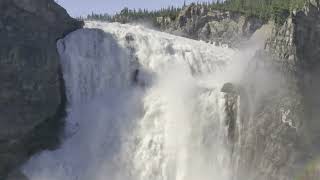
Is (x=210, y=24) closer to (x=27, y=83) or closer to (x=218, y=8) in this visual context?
(x=218, y=8)

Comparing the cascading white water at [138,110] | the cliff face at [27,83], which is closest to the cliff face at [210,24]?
the cascading white water at [138,110]

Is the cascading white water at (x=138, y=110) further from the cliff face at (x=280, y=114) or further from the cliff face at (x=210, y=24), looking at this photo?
the cliff face at (x=210, y=24)

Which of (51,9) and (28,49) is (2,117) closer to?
(28,49)

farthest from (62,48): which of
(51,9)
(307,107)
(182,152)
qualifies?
(307,107)

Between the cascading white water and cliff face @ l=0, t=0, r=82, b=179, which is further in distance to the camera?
cliff face @ l=0, t=0, r=82, b=179

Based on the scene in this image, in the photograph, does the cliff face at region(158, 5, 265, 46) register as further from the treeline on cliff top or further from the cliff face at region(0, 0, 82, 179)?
the cliff face at region(0, 0, 82, 179)

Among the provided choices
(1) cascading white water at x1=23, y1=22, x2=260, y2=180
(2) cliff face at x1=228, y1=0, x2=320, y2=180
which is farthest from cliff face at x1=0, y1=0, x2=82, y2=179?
(2) cliff face at x1=228, y1=0, x2=320, y2=180

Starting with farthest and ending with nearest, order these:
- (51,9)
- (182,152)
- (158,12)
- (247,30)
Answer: (158,12) → (247,30) → (51,9) → (182,152)
